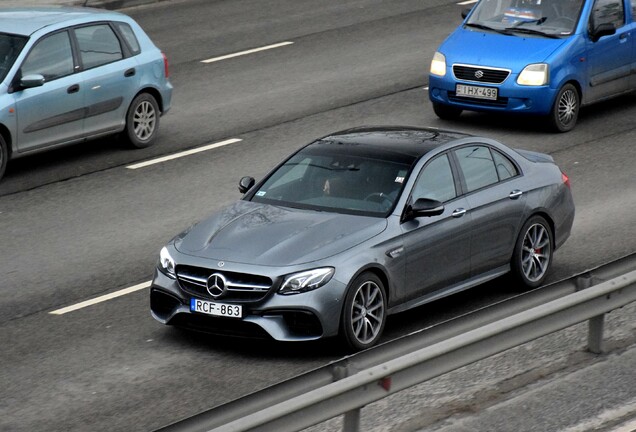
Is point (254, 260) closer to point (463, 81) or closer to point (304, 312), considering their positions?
point (304, 312)

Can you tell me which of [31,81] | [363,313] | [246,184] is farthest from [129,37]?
[363,313]

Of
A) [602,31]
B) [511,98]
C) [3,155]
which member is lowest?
[511,98]

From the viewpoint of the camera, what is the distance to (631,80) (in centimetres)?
1938

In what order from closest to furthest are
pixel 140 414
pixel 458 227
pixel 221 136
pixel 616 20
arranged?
pixel 140 414 < pixel 458 227 < pixel 221 136 < pixel 616 20

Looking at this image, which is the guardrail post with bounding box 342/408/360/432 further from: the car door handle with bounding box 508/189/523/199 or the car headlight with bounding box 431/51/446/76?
the car headlight with bounding box 431/51/446/76

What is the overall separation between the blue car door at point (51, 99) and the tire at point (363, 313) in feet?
21.4

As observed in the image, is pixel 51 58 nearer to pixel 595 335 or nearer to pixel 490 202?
A: pixel 490 202

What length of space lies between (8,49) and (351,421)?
369 inches

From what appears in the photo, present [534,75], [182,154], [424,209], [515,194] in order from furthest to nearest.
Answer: [534,75] → [182,154] → [515,194] → [424,209]

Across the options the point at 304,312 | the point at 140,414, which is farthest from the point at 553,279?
the point at 140,414

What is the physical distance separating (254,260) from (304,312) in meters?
0.53

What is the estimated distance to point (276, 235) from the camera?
10.6 metres

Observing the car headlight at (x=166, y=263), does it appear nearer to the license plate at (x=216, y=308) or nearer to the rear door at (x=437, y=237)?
the license plate at (x=216, y=308)

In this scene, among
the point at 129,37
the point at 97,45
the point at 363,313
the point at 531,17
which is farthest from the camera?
the point at 531,17
